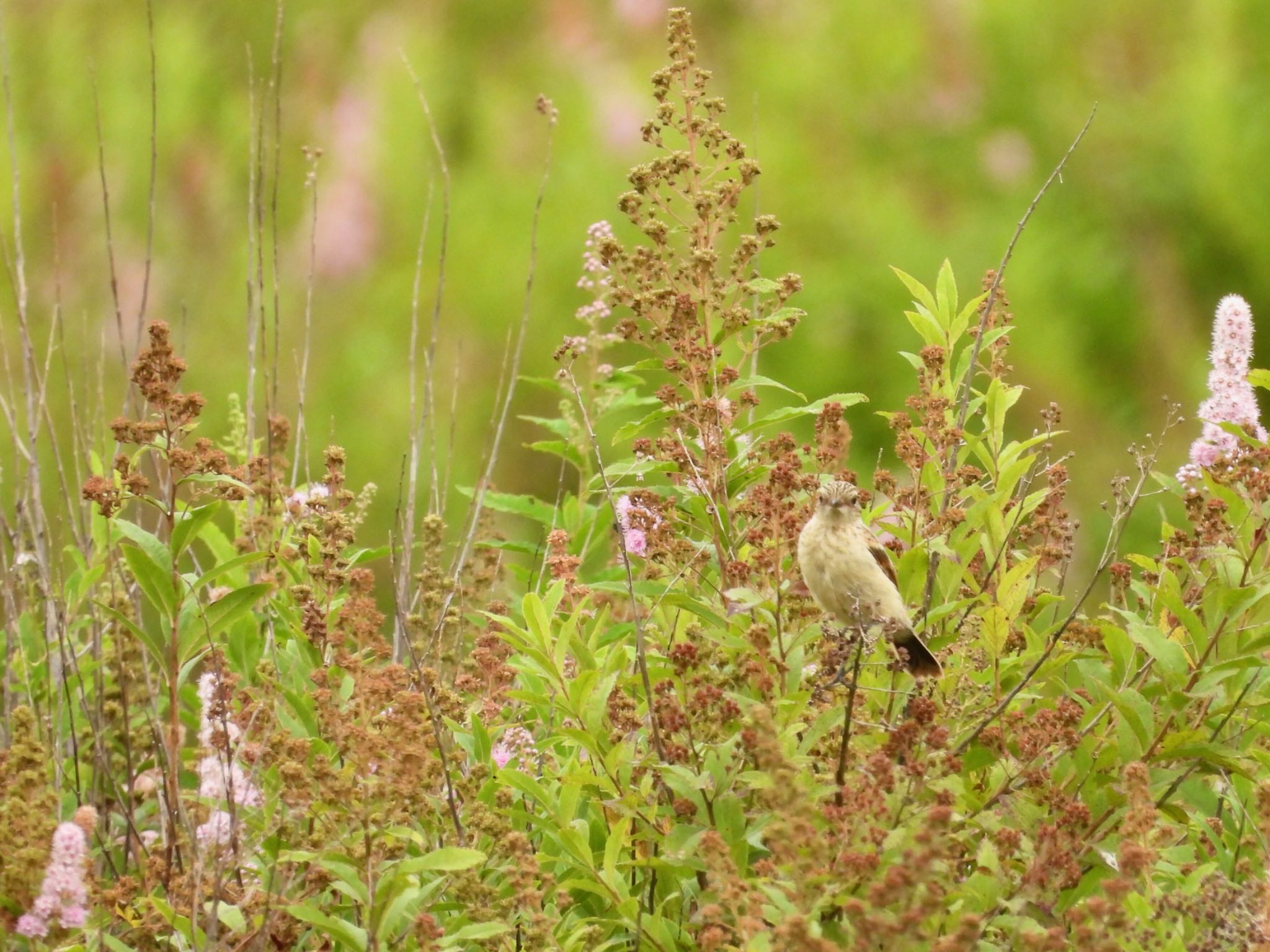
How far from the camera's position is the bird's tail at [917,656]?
2.45 meters

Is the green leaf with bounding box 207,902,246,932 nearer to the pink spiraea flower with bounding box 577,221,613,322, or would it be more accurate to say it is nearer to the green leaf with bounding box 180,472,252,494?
the green leaf with bounding box 180,472,252,494

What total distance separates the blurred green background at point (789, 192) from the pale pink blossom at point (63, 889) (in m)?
4.78

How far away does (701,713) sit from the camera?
2.29 meters

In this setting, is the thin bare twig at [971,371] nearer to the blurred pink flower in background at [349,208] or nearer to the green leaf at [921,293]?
the green leaf at [921,293]

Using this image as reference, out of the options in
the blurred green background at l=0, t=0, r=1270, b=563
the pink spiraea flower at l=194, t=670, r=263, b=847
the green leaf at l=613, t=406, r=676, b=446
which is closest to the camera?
the pink spiraea flower at l=194, t=670, r=263, b=847

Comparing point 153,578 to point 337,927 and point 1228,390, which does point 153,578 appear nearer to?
point 337,927

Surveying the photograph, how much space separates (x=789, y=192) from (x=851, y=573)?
621 cm

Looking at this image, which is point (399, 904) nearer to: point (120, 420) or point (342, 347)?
point (120, 420)

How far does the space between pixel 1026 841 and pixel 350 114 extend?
26.0ft

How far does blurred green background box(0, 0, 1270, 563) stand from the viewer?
766cm

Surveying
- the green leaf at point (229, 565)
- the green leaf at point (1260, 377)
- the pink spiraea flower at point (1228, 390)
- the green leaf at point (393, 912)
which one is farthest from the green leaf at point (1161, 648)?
the green leaf at point (229, 565)

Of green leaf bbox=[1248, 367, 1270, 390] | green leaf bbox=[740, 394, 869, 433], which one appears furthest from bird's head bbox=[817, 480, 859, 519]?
green leaf bbox=[1248, 367, 1270, 390]

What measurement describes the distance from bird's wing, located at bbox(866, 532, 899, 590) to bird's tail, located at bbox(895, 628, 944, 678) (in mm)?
118

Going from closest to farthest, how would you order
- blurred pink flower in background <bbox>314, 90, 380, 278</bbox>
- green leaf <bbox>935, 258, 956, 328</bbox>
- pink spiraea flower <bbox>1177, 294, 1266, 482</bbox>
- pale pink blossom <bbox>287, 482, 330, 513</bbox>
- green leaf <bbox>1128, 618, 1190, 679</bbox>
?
green leaf <bbox>1128, 618, 1190, 679</bbox> < pink spiraea flower <bbox>1177, 294, 1266, 482</bbox> < green leaf <bbox>935, 258, 956, 328</bbox> < pale pink blossom <bbox>287, 482, 330, 513</bbox> < blurred pink flower in background <bbox>314, 90, 380, 278</bbox>
